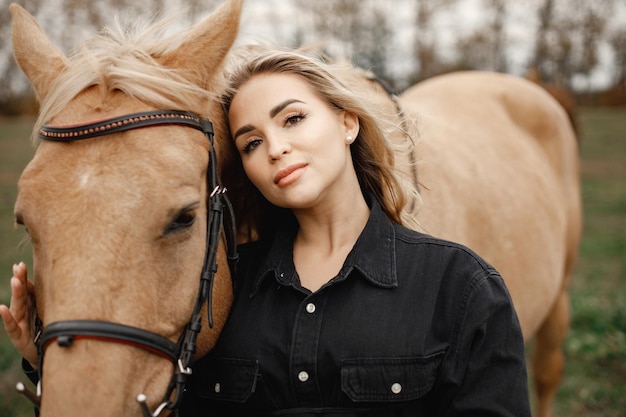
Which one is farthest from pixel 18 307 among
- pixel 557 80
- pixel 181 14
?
pixel 557 80

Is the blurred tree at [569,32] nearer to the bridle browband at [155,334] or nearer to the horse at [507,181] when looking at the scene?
the horse at [507,181]

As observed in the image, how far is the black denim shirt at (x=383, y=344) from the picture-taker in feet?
5.17

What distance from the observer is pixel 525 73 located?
23844mm

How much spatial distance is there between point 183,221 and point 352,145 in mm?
786

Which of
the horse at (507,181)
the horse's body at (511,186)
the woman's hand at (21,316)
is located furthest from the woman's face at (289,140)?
the horse's body at (511,186)

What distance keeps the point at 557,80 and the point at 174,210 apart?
95.5 feet

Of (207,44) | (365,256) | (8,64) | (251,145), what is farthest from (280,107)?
(8,64)

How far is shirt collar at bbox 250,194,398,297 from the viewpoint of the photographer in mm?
1707

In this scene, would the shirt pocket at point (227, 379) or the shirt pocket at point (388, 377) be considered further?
the shirt pocket at point (227, 379)

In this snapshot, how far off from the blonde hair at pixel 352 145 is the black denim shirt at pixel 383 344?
33 centimetres

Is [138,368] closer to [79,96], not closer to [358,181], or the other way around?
[79,96]

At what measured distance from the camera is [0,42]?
19391 mm

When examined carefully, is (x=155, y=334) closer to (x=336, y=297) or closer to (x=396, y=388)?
(x=336, y=297)

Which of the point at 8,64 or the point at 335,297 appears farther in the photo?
the point at 8,64
